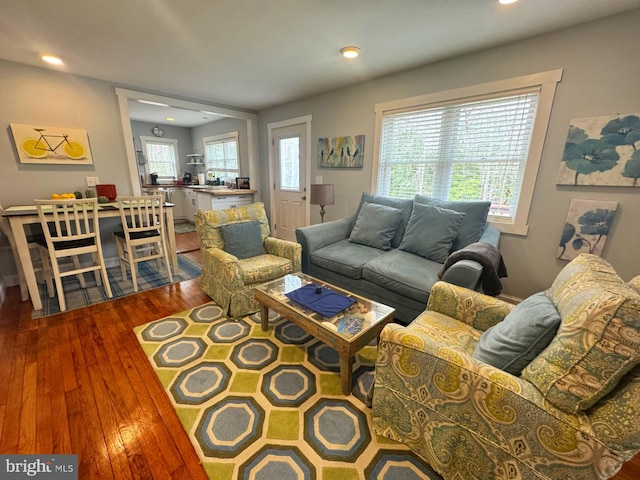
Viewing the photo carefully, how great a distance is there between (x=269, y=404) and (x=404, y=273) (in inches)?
51.8

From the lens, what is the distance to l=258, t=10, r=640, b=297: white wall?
71.5 inches

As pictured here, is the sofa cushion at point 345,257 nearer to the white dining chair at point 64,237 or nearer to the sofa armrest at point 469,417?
the sofa armrest at point 469,417

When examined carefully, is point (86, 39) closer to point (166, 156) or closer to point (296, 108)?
point (296, 108)

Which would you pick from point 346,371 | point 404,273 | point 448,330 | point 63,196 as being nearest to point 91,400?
point 346,371

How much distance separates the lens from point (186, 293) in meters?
2.74

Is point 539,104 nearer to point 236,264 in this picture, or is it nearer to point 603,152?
point 603,152

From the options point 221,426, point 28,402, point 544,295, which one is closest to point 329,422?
point 221,426

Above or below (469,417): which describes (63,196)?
above

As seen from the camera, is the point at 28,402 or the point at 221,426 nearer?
the point at 221,426

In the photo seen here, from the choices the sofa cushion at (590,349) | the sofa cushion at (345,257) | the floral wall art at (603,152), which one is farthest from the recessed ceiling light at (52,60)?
the floral wall art at (603,152)

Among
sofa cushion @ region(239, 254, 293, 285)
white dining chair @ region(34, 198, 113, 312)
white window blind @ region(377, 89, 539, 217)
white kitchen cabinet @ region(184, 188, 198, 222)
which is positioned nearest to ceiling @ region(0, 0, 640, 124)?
white window blind @ region(377, 89, 539, 217)

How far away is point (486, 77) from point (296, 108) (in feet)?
8.44

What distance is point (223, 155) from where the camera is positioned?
19.6 feet

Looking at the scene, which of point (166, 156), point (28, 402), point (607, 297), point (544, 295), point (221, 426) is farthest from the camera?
point (166, 156)
